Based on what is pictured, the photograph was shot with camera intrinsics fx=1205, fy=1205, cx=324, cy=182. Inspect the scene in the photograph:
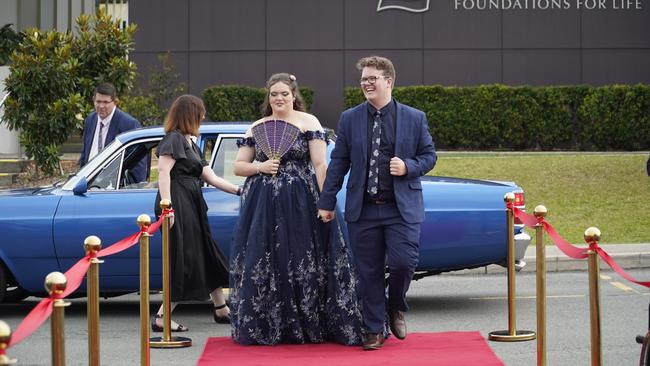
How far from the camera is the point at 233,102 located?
2566cm

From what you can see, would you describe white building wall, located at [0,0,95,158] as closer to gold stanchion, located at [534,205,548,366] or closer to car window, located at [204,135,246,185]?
car window, located at [204,135,246,185]

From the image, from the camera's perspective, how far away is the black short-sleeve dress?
9.20 meters

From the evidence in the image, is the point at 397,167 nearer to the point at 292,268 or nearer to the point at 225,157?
the point at 292,268

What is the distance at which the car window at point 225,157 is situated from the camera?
32.6 feet

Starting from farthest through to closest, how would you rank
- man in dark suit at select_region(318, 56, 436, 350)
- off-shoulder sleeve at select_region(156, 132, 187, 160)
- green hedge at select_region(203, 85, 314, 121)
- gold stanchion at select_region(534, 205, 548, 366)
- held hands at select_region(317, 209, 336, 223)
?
green hedge at select_region(203, 85, 314, 121)
off-shoulder sleeve at select_region(156, 132, 187, 160)
held hands at select_region(317, 209, 336, 223)
man in dark suit at select_region(318, 56, 436, 350)
gold stanchion at select_region(534, 205, 548, 366)

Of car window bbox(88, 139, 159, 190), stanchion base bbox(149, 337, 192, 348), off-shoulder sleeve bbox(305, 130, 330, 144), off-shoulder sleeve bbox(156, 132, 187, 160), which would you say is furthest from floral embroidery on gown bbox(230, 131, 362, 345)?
car window bbox(88, 139, 159, 190)

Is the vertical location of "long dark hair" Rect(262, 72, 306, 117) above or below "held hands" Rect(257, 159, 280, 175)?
above

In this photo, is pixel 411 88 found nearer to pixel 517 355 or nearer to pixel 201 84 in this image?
pixel 201 84

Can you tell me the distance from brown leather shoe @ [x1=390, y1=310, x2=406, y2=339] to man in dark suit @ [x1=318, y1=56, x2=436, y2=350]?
0.15 ft

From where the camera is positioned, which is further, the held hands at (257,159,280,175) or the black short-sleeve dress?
the black short-sleeve dress

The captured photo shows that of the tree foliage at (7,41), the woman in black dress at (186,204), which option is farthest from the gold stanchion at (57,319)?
the tree foliage at (7,41)

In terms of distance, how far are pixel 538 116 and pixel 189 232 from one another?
53.7ft

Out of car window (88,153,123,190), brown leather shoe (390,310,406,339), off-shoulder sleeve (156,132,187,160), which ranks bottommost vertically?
brown leather shoe (390,310,406,339)

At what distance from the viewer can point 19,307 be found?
10836 millimetres
